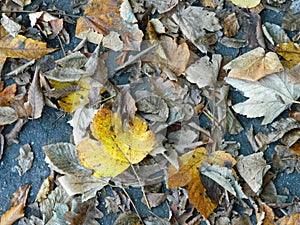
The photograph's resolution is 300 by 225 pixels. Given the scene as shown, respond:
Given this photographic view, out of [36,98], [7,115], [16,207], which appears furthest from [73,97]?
[16,207]

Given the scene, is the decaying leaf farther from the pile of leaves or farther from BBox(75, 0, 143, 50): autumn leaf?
BBox(75, 0, 143, 50): autumn leaf

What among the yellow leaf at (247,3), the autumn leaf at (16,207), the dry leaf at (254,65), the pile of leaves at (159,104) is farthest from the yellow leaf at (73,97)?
the yellow leaf at (247,3)

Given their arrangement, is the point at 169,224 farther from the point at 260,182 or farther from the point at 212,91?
the point at 212,91

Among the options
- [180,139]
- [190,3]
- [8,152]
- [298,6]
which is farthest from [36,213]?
[298,6]

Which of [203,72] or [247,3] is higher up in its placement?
[247,3]

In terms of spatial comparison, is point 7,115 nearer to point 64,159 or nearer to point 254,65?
point 64,159

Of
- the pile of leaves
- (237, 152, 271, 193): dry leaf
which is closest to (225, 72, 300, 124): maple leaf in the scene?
the pile of leaves

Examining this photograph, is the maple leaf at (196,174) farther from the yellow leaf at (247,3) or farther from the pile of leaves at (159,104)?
the yellow leaf at (247,3)
